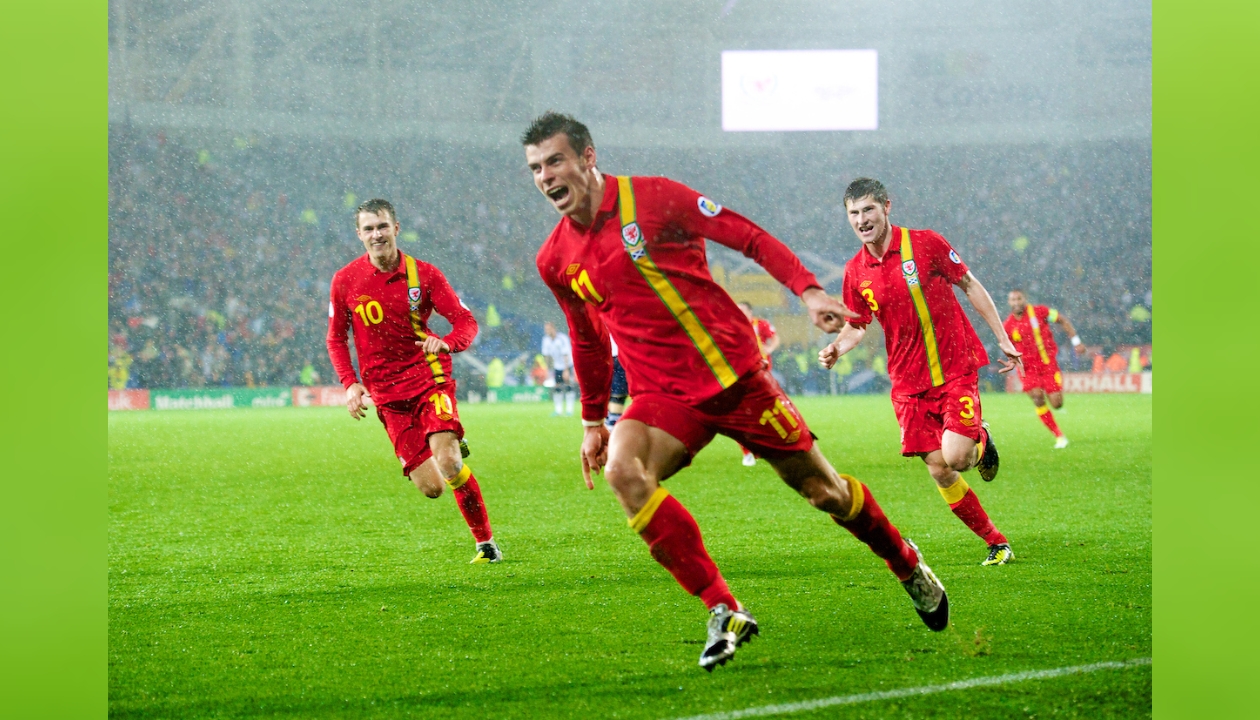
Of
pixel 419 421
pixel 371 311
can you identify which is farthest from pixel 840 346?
pixel 371 311

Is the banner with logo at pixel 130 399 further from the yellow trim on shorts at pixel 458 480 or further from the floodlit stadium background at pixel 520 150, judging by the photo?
the yellow trim on shorts at pixel 458 480

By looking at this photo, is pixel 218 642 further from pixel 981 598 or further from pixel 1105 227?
pixel 1105 227

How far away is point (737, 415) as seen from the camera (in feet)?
10.9

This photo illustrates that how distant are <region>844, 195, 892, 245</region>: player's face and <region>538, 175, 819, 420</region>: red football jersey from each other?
1713 mm

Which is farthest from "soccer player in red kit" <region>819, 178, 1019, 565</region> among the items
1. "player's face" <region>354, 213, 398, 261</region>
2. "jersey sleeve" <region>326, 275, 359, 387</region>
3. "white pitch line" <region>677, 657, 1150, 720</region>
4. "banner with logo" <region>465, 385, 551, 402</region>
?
"banner with logo" <region>465, 385, 551, 402</region>

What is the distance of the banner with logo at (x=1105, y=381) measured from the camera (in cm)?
2305

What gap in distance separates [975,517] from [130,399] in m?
19.8

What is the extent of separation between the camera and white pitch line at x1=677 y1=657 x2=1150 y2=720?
292cm

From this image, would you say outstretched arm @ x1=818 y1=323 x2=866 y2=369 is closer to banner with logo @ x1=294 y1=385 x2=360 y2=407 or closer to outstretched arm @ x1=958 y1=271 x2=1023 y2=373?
outstretched arm @ x1=958 y1=271 x2=1023 y2=373

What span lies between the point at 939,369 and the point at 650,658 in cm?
219

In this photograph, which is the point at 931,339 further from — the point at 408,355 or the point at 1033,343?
the point at 1033,343

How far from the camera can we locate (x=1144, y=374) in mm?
23156
